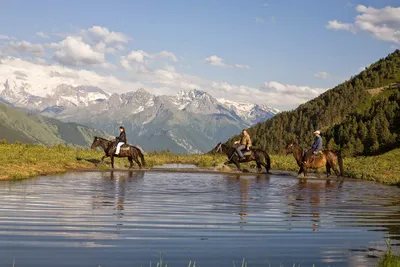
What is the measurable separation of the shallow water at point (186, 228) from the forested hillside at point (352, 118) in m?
63.3

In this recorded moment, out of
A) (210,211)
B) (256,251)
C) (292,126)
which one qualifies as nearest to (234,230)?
(256,251)

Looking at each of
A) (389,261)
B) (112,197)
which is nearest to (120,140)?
(112,197)

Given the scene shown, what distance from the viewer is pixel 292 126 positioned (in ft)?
382

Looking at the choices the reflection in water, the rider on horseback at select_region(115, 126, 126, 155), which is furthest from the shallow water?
the rider on horseback at select_region(115, 126, 126, 155)

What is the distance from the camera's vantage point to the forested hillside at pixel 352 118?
8448 cm

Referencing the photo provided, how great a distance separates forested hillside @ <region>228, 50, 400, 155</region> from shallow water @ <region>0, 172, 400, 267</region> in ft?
208

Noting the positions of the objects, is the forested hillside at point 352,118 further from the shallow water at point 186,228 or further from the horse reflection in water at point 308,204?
the shallow water at point 186,228

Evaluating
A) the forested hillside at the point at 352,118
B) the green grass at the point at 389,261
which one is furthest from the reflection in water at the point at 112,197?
the forested hillside at the point at 352,118

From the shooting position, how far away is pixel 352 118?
100250mm

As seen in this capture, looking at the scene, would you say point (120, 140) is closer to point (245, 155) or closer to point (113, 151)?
point (113, 151)

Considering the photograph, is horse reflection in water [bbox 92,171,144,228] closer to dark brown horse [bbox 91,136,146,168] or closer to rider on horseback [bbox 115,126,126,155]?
rider on horseback [bbox 115,126,126,155]

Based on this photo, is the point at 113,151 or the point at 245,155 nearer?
the point at 245,155

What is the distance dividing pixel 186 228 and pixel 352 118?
9210 cm

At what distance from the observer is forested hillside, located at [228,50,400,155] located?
84475 mm
